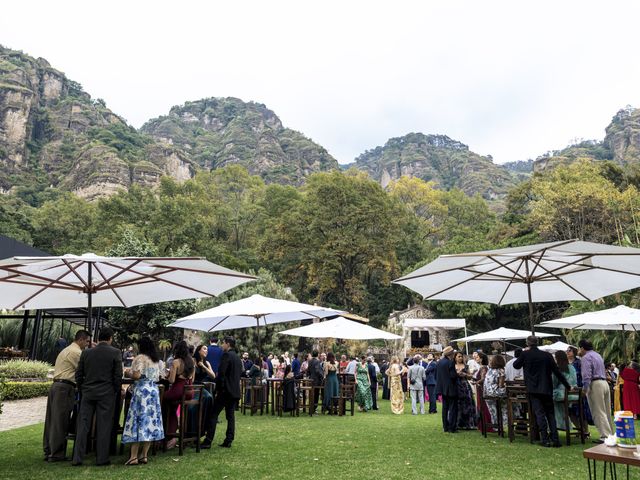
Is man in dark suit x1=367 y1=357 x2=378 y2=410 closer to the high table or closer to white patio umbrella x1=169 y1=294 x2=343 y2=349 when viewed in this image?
white patio umbrella x1=169 y1=294 x2=343 y2=349

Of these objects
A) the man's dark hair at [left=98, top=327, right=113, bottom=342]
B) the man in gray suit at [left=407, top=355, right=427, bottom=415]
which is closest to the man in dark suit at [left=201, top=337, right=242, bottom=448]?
the man's dark hair at [left=98, top=327, right=113, bottom=342]

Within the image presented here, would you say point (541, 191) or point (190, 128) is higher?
point (190, 128)

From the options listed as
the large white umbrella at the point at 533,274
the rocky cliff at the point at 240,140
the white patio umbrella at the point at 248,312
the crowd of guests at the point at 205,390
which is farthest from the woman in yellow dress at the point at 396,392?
the rocky cliff at the point at 240,140

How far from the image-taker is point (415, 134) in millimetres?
135500

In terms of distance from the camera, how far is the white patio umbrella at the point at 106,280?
5914mm

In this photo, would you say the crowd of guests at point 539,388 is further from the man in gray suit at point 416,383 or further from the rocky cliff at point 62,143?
the rocky cliff at point 62,143

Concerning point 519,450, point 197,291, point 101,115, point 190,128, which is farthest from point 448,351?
point 190,128

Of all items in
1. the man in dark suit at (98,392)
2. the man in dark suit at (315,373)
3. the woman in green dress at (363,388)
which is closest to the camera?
the man in dark suit at (98,392)

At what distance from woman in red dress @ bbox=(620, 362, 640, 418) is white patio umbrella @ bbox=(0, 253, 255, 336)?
8.85m

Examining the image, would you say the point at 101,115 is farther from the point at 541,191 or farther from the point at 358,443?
the point at 358,443

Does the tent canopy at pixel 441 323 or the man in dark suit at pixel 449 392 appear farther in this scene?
the tent canopy at pixel 441 323

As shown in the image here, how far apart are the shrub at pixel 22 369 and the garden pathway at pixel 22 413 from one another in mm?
821

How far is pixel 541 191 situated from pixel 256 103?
13636 cm

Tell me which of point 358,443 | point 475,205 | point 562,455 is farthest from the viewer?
point 475,205
